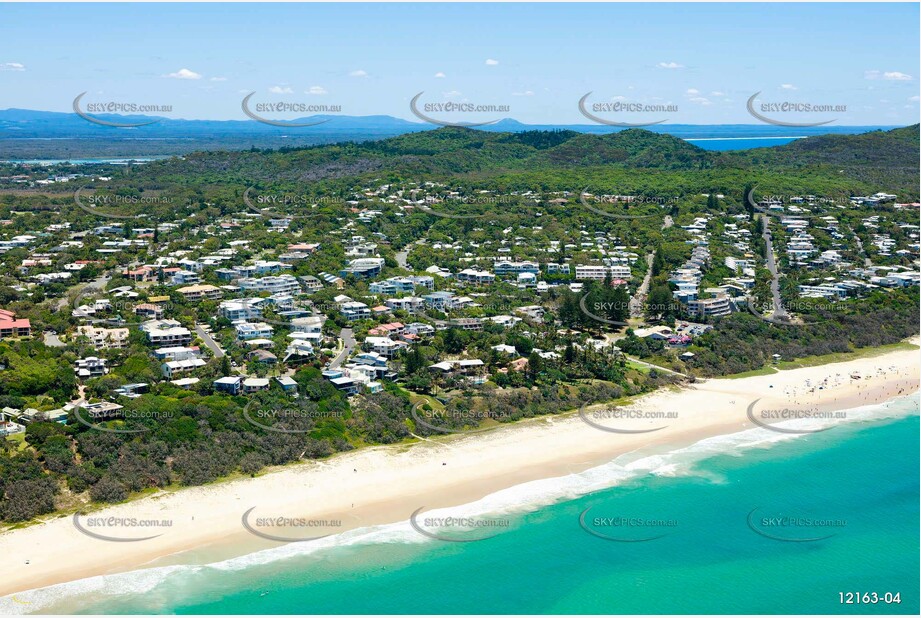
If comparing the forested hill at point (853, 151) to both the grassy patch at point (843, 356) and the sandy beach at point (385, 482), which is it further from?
the sandy beach at point (385, 482)

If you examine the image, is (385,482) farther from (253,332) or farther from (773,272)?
(773,272)

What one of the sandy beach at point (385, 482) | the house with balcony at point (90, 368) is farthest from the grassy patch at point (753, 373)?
the house with balcony at point (90, 368)

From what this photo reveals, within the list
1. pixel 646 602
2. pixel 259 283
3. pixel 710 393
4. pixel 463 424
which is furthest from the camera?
pixel 259 283

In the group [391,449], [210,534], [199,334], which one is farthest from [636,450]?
[199,334]

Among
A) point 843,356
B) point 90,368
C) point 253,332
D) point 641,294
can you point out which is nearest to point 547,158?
point 641,294

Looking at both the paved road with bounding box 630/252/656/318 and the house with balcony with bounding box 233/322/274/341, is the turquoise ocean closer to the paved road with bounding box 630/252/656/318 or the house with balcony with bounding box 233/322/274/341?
the house with balcony with bounding box 233/322/274/341

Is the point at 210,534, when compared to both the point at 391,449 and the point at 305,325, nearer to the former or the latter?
the point at 391,449

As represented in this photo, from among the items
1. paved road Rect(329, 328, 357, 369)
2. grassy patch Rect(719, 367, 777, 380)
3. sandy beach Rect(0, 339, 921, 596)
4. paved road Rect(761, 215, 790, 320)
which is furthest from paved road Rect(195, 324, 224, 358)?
paved road Rect(761, 215, 790, 320)
